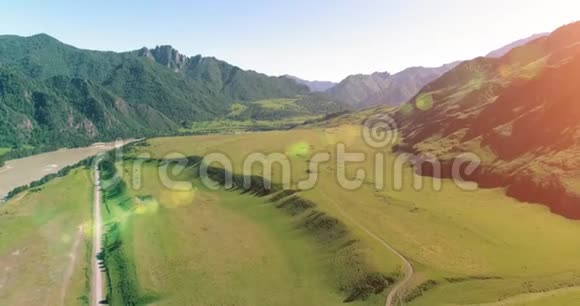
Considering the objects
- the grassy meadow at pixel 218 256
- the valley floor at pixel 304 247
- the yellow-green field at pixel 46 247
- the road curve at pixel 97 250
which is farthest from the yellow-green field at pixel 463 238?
the yellow-green field at pixel 46 247

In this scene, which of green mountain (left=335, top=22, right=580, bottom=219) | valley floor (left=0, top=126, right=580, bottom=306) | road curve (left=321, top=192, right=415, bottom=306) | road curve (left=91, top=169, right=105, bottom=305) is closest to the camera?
road curve (left=321, top=192, right=415, bottom=306)

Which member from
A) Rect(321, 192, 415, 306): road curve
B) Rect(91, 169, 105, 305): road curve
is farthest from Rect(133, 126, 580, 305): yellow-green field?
Rect(91, 169, 105, 305): road curve

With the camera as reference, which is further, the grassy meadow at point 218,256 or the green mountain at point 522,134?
the green mountain at point 522,134

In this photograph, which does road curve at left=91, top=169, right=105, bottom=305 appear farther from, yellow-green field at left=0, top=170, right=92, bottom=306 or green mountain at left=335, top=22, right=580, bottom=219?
green mountain at left=335, top=22, right=580, bottom=219

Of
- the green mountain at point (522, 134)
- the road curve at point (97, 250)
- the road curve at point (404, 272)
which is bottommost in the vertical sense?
the road curve at point (97, 250)

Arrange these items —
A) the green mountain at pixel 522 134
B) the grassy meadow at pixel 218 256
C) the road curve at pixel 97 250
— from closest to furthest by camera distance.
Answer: the grassy meadow at pixel 218 256 → the road curve at pixel 97 250 → the green mountain at pixel 522 134

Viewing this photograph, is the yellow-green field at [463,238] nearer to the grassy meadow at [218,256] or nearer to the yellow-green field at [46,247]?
the grassy meadow at [218,256]

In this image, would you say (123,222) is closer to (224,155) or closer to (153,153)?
(224,155)
